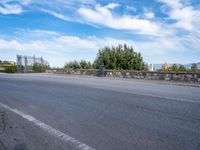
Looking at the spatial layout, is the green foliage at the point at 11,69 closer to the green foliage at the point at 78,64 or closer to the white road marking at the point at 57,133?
the green foliage at the point at 78,64

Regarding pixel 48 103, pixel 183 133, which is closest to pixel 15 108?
pixel 48 103

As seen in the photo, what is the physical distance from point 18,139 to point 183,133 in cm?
302

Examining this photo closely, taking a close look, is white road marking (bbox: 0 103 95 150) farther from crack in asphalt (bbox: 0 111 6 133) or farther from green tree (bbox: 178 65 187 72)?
green tree (bbox: 178 65 187 72)

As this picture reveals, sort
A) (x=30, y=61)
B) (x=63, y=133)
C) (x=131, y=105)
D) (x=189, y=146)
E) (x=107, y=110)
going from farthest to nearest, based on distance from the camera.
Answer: (x=30, y=61) < (x=131, y=105) < (x=107, y=110) < (x=63, y=133) < (x=189, y=146)

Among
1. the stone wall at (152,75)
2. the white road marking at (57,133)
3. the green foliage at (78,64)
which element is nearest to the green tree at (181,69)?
the stone wall at (152,75)

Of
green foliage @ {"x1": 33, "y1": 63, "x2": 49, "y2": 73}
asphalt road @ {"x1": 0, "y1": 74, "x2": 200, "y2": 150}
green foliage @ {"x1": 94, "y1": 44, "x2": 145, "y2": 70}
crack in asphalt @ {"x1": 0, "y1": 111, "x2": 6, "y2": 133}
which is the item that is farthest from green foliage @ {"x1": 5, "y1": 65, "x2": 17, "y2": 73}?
crack in asphalt @ {"x1": 0, "y1": 111, "x2": 6, "y2": 133}

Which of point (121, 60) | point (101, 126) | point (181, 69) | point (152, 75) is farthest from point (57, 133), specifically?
point (121, 60)

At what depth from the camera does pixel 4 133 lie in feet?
13.9

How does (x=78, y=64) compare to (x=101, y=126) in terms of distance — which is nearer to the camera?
(x=101, y=126)

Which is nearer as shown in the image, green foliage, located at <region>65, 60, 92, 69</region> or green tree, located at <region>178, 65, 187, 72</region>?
green tree, located at <region>178, 65, 187, 72</region>

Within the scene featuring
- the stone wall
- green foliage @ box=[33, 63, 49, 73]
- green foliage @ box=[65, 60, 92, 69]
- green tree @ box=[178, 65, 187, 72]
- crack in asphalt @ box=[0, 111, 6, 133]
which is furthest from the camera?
green foliage @ box=[65, 60, 92, 69]

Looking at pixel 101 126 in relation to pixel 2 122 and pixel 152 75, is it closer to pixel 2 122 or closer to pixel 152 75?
pixel 2 122

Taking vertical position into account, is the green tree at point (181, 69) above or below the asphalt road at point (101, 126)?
above

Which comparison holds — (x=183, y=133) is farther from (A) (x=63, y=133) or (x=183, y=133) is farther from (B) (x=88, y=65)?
(B) (x=88, y=65)
